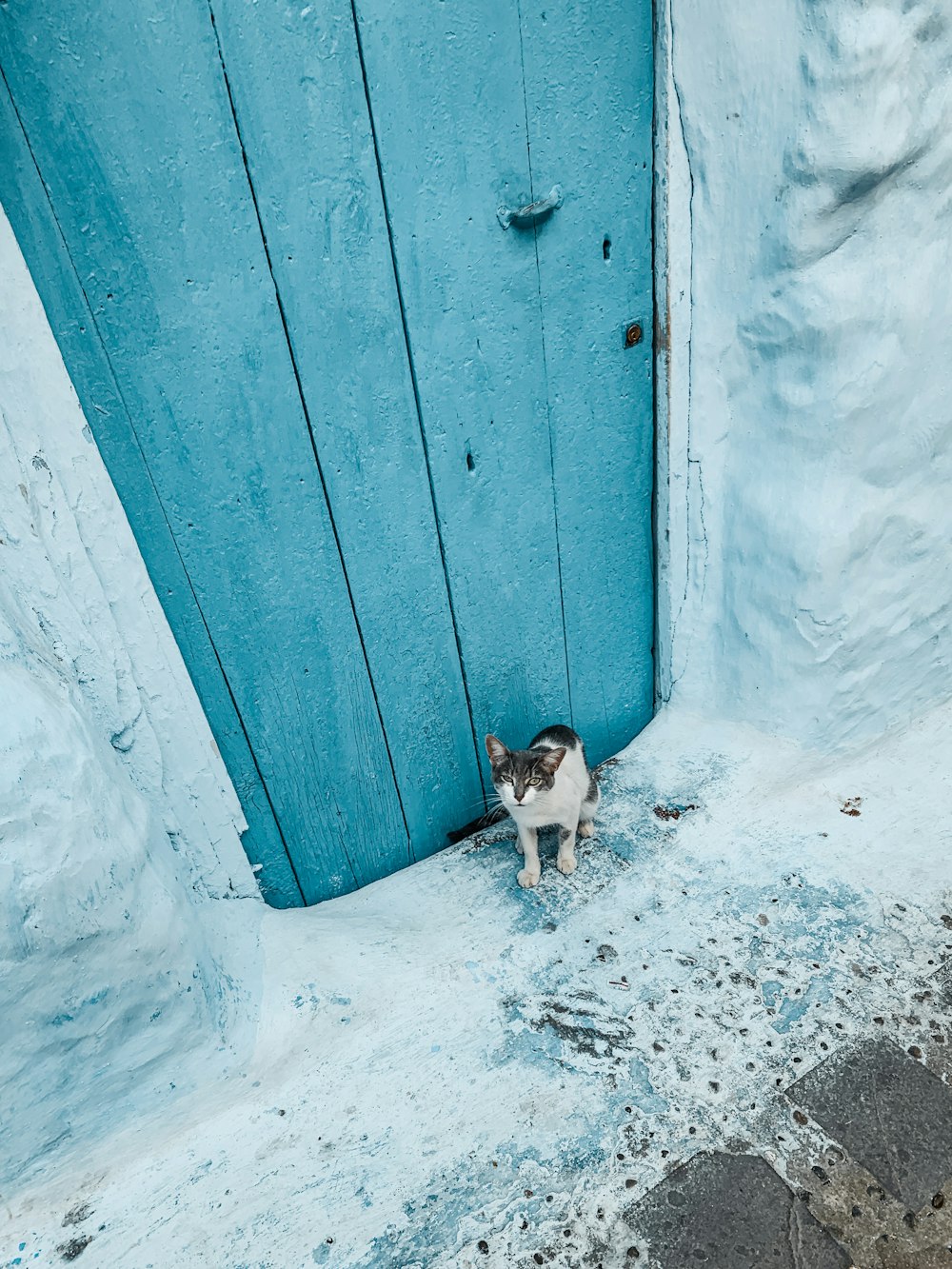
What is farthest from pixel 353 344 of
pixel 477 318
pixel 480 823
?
pixel 480 823

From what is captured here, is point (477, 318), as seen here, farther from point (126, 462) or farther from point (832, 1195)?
point (832, 1195)

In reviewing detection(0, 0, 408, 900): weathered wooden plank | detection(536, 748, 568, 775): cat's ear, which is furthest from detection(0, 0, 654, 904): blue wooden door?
detection(536, 748, 568, 775): cat's ear

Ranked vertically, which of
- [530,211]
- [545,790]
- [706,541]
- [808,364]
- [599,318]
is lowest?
[545,790]

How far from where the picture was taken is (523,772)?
66.5 inches

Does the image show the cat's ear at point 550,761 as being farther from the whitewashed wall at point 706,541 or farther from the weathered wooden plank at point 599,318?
the whitewashed wall at point 706,541

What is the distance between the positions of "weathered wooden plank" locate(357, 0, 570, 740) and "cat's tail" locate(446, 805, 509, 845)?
0.23m

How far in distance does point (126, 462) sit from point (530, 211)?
30.6 inches

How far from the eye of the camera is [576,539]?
6.01ft

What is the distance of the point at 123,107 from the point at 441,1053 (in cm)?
153

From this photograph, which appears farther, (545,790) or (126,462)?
(545,790)

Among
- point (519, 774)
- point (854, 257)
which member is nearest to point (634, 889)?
point (519, 774)

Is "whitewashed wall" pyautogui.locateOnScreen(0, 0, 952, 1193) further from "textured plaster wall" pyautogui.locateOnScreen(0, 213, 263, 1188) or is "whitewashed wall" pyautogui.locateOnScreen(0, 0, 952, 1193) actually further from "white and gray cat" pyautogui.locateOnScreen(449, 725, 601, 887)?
"white and gray cat" pyautogui.locateOnScreen(449, 725, 601, 887)

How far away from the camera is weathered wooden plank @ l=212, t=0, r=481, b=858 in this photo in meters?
1.23

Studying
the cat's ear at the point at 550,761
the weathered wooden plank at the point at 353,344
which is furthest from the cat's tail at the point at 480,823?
the cat's ear at the point at 550,761
